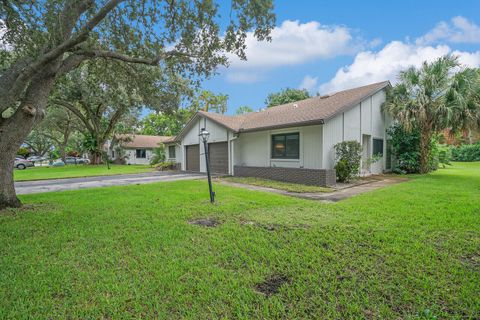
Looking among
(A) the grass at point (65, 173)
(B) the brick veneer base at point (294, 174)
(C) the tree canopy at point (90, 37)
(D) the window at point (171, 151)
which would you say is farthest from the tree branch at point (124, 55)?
(D) the window at point (171, 151)

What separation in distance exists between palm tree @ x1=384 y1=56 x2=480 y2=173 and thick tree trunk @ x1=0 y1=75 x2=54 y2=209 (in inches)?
576

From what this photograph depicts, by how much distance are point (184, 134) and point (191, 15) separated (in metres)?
12.9

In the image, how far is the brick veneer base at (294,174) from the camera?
31.8 ft

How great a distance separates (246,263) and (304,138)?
29.4ft

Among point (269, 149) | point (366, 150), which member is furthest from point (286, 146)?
point (366, 150)

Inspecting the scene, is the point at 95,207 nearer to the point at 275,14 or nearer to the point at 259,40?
the point at 259,40

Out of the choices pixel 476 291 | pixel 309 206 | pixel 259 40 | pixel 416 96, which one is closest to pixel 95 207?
pixel 309 206

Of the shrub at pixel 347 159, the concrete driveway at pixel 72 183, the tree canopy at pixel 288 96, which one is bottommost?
the concrete driveway at pixel 72 183

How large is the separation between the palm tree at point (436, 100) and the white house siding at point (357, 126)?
79cm

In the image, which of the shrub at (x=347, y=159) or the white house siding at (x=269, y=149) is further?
the white house siding at (x=269, y=149)

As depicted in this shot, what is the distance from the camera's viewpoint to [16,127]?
6.25 m

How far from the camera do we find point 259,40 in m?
7.09

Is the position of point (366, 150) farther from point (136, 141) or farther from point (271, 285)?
point (136, 141)

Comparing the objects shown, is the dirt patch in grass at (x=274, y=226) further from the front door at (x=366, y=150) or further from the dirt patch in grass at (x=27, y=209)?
the front door at (x=366, y=150)
